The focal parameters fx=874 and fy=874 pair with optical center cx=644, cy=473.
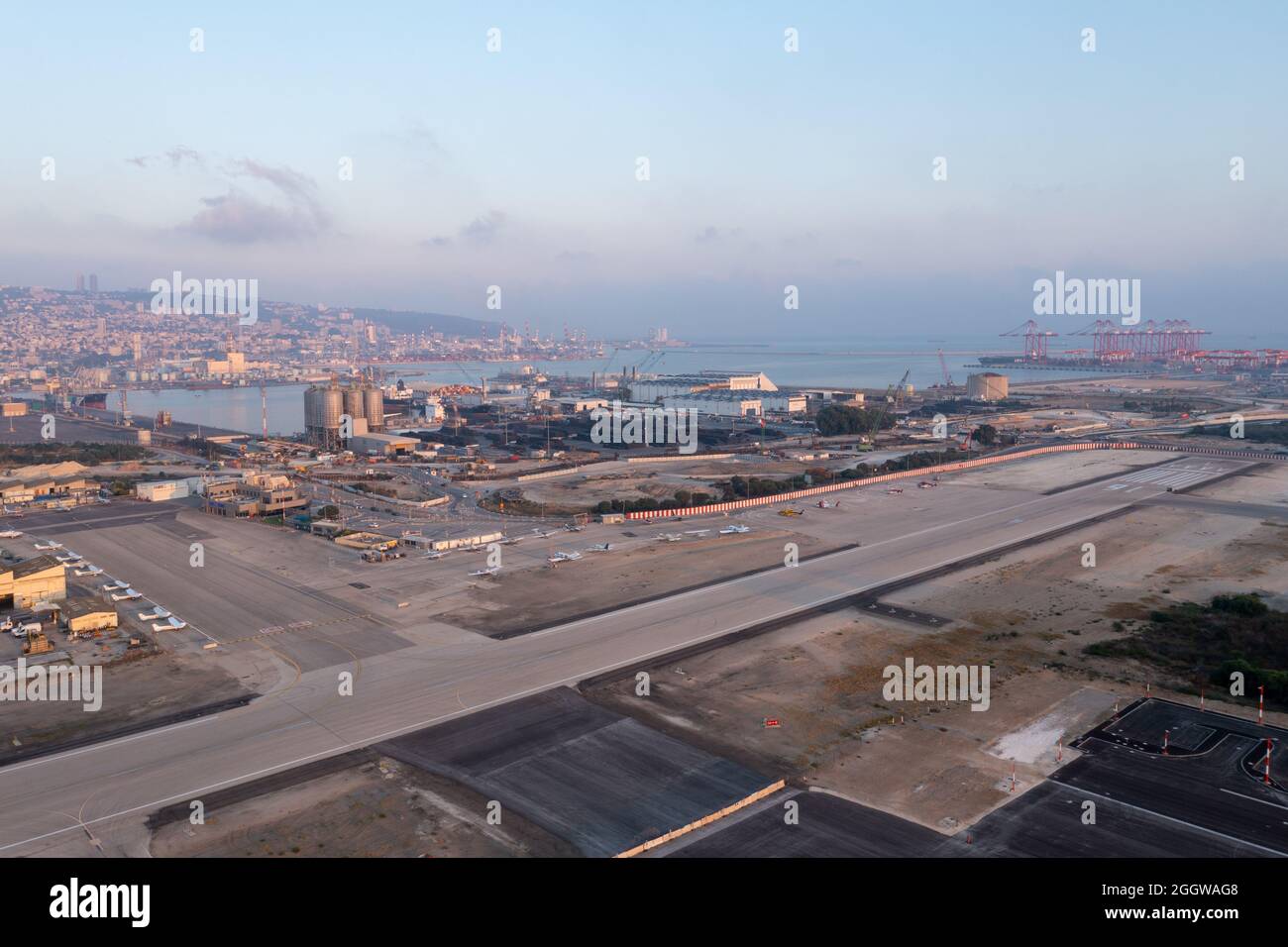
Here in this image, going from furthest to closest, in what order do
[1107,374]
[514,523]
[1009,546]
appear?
[1107,374] < [514,523] < [1009,546]

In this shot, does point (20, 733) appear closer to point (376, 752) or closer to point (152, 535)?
point (376, 752)

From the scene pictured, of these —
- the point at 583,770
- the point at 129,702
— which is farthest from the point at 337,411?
the point at 583,770

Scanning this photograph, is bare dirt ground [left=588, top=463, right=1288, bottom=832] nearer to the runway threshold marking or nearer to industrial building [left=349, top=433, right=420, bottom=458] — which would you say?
the runway threshold marking

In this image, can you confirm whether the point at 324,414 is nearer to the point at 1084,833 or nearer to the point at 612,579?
the point at 612,579

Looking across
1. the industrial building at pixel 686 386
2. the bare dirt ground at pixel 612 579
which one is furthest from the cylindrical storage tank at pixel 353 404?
the bare dirt ground at pixel 612 579

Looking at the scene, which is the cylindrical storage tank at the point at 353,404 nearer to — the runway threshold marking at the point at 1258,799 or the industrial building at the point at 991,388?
the runway threshold marking at the point at 1258,799

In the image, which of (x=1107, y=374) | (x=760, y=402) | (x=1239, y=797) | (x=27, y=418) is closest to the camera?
(x=1239, y=797)
